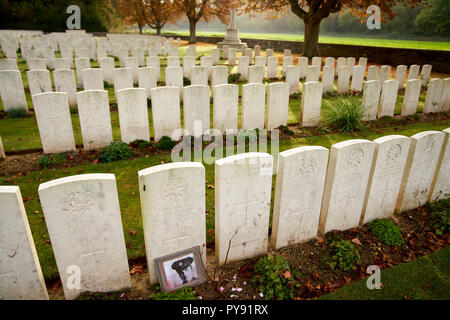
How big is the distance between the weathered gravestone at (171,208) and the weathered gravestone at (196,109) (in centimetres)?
380

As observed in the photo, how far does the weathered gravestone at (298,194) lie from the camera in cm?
324

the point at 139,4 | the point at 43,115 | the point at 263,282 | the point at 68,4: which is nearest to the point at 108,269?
the point at 263,282

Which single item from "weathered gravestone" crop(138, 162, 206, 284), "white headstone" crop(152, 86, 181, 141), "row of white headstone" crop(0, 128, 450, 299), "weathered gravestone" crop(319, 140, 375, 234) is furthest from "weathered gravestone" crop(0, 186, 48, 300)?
"white headstone" crop(152, 86, 181, 141)

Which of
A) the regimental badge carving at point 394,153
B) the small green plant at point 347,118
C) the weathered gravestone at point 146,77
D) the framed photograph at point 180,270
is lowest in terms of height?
the framed photograph at point 180,270

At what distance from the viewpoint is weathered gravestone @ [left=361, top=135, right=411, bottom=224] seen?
3670mm

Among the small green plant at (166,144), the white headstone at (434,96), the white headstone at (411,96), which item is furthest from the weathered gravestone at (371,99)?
the small green plant at (166,144)

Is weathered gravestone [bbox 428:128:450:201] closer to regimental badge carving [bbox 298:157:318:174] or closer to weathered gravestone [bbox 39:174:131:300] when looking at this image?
regimental badge carving [bbox 298:157:318:174]

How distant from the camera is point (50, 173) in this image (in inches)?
205

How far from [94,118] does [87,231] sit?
372 centimetres

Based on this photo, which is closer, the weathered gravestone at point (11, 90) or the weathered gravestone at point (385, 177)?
the weathered gravestone at point (385, 177)

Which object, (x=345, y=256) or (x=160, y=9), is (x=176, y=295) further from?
(x=160, y=9)

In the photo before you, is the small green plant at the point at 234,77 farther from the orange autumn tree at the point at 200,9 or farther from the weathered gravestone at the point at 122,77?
the orange autumn tree at the point at 200,9

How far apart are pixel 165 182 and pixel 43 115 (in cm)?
404
